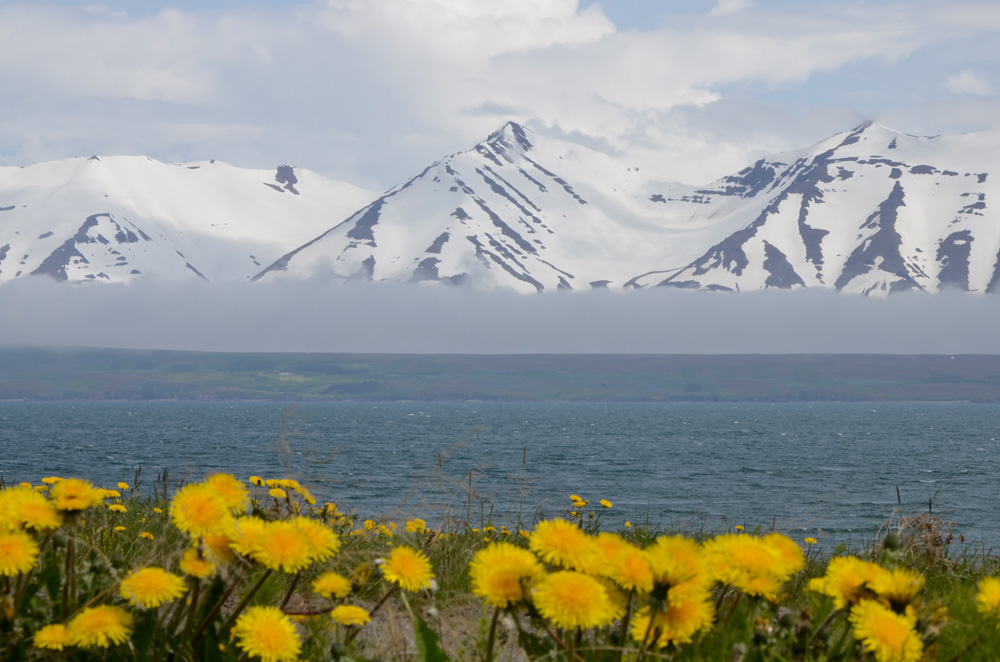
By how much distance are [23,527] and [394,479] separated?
3694 cm

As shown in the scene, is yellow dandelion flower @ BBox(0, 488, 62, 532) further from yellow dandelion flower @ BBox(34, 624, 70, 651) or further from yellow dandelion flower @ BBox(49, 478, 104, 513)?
yellow dandelion flower @ BBox(34, 624, 70, 651)

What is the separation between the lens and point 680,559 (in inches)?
80.7

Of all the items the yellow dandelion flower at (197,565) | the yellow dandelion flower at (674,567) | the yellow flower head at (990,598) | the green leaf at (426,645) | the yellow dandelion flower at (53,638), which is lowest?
the green leaf at (426,645)

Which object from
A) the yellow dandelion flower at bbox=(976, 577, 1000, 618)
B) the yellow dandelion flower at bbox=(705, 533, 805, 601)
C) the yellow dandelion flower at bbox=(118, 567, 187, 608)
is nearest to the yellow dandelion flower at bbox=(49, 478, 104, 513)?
the yellow dandelion flower at bbox=(118, 567, 187, 608)

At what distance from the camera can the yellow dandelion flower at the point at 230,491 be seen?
7.26 feet

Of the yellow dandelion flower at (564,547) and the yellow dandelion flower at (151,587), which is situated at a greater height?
the yellow dandelion flower at (564,547)

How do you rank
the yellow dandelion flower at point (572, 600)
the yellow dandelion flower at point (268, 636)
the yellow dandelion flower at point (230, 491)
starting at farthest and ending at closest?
the yellow dandelion flower at point (230, 491) → the yellow dandelion flower at point (268, 636) → the yellow dandelion flower at point (572, 600)

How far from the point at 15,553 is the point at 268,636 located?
63 cm

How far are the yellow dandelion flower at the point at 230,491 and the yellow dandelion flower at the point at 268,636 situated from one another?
270 millimetres

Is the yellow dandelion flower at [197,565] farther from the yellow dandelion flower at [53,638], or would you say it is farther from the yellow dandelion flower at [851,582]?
the yellow dandelion flower at [851,582]

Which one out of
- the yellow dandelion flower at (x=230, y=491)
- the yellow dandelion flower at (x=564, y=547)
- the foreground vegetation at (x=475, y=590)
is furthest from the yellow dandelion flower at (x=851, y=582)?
the yellow dandelion flower at (x=230, y=491)

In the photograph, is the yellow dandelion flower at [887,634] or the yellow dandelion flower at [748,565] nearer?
the yellow dandelion flower at [887,634]

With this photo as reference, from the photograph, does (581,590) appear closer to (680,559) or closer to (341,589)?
(680,559)

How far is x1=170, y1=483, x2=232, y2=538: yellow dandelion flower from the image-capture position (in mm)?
2047
